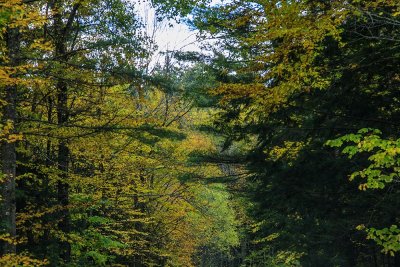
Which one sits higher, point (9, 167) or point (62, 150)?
point (9, 167)

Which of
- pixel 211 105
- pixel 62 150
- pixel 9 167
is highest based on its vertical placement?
pixel 211 105

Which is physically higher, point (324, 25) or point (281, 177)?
point (324, 25)

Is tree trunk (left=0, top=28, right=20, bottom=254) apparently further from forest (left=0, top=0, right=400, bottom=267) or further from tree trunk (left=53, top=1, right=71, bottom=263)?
tree trunk (left=53, top=1, right=71, bottom=263)

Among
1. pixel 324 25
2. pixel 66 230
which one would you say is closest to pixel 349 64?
pixel 324 25

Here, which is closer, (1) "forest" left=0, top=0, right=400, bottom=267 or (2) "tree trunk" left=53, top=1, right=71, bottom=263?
(1) "forest" left=0, top=0, right=400, bottom=267

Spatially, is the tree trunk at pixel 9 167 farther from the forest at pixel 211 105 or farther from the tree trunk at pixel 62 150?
the tree trunk at pixel 62 150

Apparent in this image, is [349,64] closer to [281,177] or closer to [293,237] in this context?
[281,177]

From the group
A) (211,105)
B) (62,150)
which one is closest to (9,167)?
(62,150)

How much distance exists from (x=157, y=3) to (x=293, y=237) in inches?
485

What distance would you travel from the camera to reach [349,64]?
7828 millimetres

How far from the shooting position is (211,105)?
16344 millimetres

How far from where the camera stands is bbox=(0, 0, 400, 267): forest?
7.01 meters

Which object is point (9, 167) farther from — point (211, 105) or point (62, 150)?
point (211, 105)

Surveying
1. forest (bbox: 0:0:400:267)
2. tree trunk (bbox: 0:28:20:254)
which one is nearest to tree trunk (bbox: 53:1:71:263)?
forest (bbox: 0:0:400:267)
